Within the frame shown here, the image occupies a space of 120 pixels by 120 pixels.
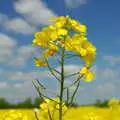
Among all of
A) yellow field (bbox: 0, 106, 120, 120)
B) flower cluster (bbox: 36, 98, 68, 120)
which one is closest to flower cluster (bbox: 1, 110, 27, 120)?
yellow field (bbox: 0, 106, 120, 120)

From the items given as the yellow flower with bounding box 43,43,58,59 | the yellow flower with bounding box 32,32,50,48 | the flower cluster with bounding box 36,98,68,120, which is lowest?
the flower cluster with bounding box 36,98,68,120

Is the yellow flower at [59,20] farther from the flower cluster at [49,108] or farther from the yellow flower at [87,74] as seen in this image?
the flower cluster at [49,108]

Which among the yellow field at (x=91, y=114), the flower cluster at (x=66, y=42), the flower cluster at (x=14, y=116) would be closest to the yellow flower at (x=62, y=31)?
the flower cluster at (x=66, y=42)

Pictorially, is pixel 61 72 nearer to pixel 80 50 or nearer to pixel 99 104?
pixel 80 50

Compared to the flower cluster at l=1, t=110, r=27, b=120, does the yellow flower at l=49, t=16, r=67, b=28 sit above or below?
above

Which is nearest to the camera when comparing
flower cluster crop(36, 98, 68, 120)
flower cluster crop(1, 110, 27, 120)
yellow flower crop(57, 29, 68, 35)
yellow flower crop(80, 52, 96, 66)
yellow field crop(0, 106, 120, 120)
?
yellow flower crop(57, 29, 68, 35)

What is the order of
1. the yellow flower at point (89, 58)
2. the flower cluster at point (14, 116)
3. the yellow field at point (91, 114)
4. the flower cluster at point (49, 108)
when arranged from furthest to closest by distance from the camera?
the yellow field at point (91, 114) < the flower cluster at point (14, 116) < the flower cluster at point (49, 108) < the yellow flower at point (89, 58)

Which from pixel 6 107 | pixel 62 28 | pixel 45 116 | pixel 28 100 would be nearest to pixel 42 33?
pixel 62 28

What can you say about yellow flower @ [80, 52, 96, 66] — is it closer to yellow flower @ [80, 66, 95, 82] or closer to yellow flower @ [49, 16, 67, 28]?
yellow flower @ [80, 66, 95, 82]

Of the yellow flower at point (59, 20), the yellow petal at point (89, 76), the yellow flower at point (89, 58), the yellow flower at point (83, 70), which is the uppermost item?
the yellow flower at point (59, 20)
